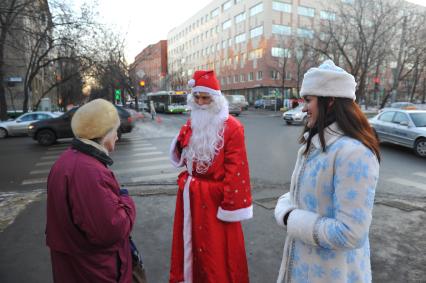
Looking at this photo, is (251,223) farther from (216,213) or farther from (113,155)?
(113,155)

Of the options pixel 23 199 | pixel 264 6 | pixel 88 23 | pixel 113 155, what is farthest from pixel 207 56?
pixel 23 199

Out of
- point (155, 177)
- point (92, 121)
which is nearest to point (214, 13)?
point (155, 177)

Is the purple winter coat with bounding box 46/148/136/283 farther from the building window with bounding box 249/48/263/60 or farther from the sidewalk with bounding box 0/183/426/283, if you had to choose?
the building window with bounding box 249/48/263/60

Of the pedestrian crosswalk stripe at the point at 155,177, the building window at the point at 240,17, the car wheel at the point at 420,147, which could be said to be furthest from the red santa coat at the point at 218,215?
the building window at the point at 240,17

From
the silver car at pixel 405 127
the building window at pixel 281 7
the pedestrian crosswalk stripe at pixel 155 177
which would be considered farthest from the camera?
the building window at pixel 281 7

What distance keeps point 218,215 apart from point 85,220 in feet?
3.51

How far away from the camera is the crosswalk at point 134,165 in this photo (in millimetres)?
7946

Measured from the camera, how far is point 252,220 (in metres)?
4.84

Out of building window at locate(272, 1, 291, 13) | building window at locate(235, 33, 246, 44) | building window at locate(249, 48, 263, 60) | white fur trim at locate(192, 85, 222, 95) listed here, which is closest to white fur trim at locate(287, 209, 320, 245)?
white fur trim at locate(192, 85, 222, 95)

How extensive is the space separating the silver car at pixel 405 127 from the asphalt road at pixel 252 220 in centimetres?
47

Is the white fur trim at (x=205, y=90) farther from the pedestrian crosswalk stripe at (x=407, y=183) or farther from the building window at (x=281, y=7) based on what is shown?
the building window at (x=281, y=7)

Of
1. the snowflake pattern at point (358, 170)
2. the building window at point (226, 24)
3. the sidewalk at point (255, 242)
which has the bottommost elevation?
the sidewalk at point (255, 242)

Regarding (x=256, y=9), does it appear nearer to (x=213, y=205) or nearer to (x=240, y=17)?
(x=240, y=17)

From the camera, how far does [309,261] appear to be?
5.64 ft
